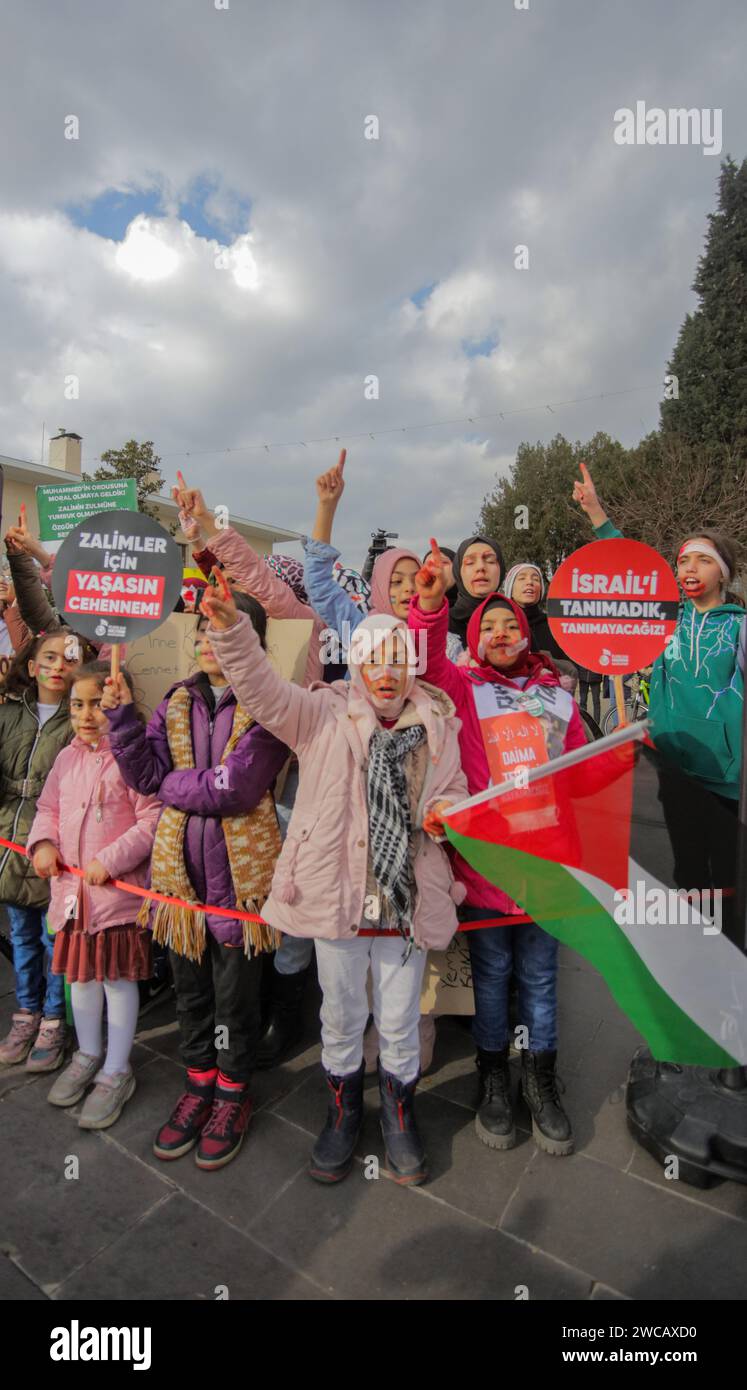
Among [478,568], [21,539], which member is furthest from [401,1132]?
[21,539]

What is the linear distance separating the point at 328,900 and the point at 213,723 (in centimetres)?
82

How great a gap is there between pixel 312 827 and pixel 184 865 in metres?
0.58

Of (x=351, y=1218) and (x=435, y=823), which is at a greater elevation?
(x=435, y=823)

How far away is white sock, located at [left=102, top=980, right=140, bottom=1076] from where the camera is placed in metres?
2.86

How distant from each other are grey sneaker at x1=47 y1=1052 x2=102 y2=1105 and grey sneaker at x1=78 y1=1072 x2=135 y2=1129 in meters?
0.06

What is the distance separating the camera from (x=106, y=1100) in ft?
9.02

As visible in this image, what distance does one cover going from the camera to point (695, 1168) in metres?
2.37

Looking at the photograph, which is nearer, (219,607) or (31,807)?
(219,607)

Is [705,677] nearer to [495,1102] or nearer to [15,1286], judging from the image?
[495,1102]

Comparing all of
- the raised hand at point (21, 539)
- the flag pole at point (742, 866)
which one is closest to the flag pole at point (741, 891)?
the flag pole at point (742, 866)

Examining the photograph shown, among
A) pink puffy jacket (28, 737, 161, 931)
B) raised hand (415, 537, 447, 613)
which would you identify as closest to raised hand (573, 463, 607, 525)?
raised hand (415, 537, 447, 613)

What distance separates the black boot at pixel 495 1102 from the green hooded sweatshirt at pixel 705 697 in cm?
142

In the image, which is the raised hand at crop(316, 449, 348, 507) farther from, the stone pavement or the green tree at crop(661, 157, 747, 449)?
the green tree at crop(661, 157, 747, 449)

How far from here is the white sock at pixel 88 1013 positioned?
291cm
